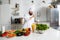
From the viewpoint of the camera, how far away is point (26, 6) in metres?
2.18

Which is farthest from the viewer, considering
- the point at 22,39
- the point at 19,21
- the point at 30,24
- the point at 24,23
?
the point at 19,21

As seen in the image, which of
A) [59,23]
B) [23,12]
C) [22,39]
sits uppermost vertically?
[23,12]

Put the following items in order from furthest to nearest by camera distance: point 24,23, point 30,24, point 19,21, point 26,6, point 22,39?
point 26,6
point 19,21
point 24,23
point 30,24
point 22,39

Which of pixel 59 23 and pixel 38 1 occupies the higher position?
pixel 38 1

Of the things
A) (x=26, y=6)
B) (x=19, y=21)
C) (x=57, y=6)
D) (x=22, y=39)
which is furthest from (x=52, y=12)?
(x=22, y=39)

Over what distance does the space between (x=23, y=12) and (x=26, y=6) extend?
118mm

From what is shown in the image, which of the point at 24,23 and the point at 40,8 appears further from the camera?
the point at 40,8

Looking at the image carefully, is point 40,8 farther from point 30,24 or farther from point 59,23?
point 30,24

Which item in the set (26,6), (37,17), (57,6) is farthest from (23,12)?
(57,6)

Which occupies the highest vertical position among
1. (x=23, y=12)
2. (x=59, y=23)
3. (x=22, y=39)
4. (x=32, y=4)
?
(x=32, y=4)

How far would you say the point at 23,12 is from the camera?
→ 7.06ft

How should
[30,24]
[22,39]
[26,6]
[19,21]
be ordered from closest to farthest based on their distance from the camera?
[22,39] < [30,24] < [19,21] < [26,6]

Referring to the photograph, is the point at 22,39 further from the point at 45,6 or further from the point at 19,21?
the point at 45,6

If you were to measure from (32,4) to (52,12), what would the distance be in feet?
1.25
